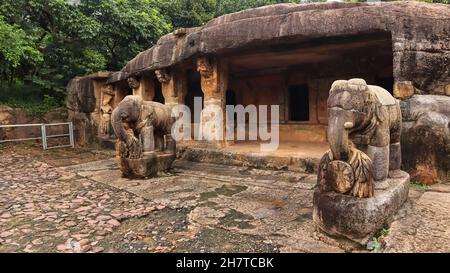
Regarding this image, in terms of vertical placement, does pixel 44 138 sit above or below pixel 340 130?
below

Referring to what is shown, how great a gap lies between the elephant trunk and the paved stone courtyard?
2.64ft

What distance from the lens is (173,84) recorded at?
829 centimetres

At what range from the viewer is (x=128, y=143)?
18.5 feet

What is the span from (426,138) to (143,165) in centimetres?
461

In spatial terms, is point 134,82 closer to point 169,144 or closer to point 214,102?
point 214,102

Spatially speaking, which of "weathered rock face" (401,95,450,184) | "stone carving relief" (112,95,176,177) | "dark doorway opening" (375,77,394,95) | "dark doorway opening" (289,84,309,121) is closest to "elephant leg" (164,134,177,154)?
"stone carving relief" (112,95,176,177)

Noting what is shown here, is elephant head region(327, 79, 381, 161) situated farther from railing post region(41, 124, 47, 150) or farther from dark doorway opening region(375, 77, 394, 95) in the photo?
railing post region(41, 124, 47, 150)

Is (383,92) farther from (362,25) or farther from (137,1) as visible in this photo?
(137,1)

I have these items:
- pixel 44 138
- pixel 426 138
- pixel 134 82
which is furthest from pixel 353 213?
pixel 44 138

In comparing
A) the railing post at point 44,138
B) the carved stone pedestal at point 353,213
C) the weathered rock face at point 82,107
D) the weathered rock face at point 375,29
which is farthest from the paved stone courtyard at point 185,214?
the weathered rock face at point 82,107

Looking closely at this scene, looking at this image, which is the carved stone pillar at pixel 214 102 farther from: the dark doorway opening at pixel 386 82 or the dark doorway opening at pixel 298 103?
the dark doorway opening at pixel 386 82

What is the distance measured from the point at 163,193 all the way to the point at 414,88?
4211 mm

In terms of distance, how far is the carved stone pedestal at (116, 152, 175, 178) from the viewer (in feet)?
18.6

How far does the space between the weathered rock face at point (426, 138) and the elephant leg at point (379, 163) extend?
1.81m
